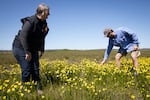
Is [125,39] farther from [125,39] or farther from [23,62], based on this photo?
[23,62]

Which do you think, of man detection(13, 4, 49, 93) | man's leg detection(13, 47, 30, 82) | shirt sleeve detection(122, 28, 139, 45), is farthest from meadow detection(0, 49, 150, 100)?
shirt sleeve detection(122, 28, 139, 45)

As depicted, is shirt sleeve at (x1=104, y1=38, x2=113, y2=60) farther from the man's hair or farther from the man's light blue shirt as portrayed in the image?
the man's hair

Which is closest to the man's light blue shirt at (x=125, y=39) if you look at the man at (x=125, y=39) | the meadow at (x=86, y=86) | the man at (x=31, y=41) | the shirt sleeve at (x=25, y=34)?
the man at (x=125, y=39)

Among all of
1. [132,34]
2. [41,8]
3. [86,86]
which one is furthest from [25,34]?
[132,34]

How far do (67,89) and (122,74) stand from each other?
8.11 ft

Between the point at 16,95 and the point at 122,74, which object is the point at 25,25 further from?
the point at 122,74

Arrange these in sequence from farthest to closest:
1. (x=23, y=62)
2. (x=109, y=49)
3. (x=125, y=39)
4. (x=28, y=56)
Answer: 1. (x=109, y=49)
2. (x=125, y=39)
3. (x=23, y=62)
4. (x=28, y=56)

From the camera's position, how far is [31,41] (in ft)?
21.3

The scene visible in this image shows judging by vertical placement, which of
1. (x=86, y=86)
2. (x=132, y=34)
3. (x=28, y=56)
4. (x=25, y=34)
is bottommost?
(x=86, y=86)

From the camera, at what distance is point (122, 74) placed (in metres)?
7.90

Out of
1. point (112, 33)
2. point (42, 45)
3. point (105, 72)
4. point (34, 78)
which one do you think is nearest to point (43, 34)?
point (42, 45)

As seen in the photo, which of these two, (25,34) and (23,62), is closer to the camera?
(25,34)

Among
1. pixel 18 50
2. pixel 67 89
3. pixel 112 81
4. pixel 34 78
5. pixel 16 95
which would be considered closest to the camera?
pixel 16 95

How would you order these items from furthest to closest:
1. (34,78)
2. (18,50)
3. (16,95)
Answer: (34,78) → (18,50) → (16,95)
